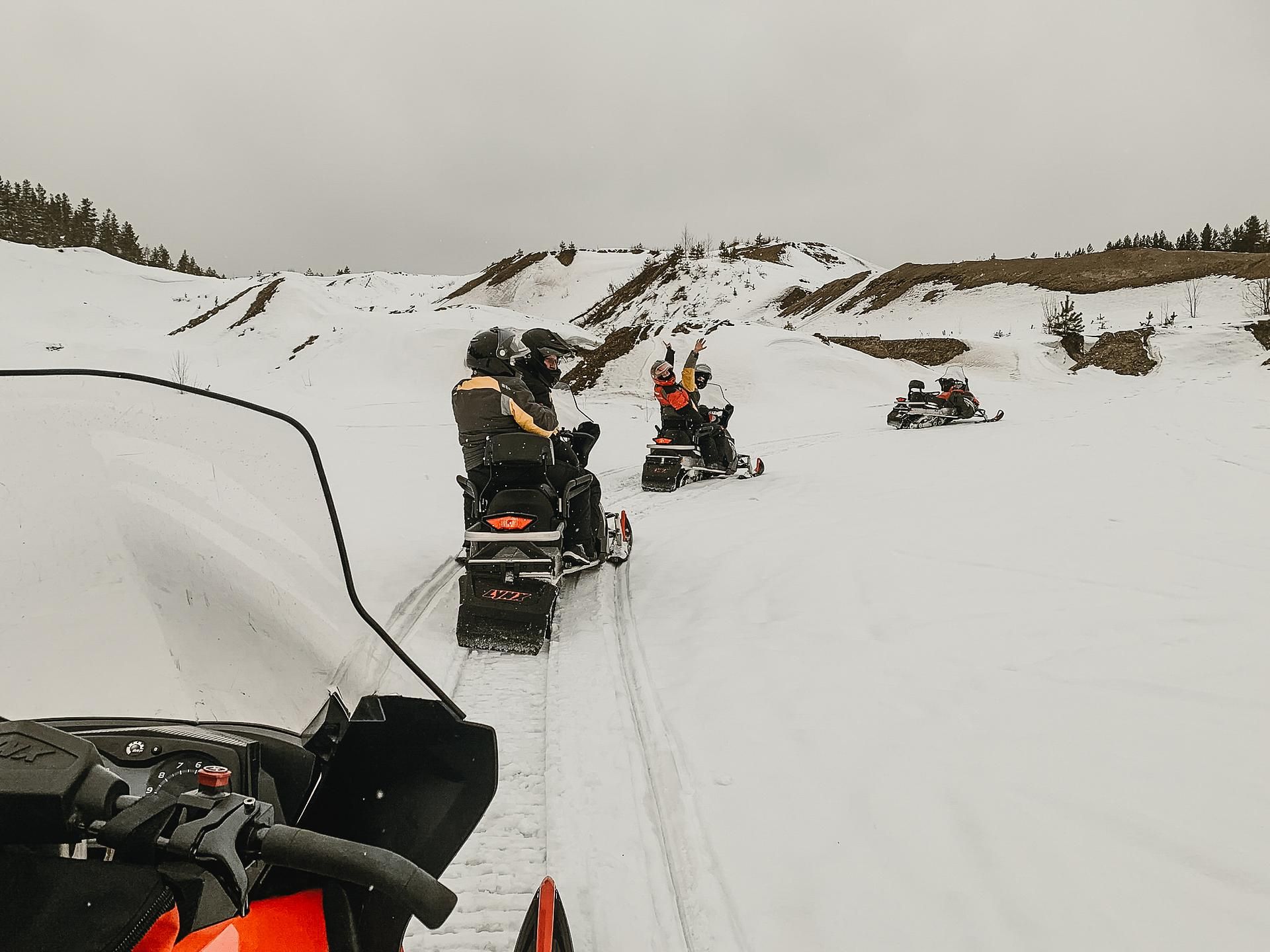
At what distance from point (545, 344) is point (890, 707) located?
3228mm

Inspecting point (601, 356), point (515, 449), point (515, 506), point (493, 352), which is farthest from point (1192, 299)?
point (515, 506)

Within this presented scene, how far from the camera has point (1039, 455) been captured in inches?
348

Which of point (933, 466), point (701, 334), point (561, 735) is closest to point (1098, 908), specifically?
point (561, 735)

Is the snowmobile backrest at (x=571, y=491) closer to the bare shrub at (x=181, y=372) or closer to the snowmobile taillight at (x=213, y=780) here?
the snowmobile taillight at (x=213, y=780)

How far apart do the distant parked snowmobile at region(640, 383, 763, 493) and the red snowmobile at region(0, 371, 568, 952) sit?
6.75 metres

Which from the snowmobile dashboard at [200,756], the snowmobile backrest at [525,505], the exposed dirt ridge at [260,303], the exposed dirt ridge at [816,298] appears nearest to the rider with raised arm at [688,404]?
the snowmobile backrest at [525,505]

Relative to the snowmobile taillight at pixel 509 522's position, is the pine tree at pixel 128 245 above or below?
above

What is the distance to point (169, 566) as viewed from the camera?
4.84 ft

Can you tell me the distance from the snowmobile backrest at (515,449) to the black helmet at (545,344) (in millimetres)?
843

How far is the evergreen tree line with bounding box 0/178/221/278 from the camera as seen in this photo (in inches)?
1907

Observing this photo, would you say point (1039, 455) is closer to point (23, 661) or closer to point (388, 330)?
point (23, 661)

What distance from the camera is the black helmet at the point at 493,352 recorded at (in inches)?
178

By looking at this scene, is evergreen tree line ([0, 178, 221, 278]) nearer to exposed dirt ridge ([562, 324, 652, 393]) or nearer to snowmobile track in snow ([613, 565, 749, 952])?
exposed dirt ridge ([562, 324, 652, 393])

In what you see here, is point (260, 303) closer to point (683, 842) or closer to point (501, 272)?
point (501, 272)
